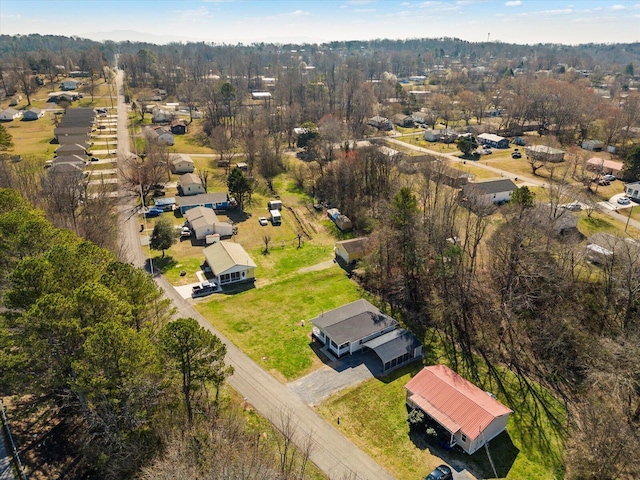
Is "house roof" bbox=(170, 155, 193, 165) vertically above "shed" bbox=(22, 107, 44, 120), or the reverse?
"shed" bbox=(22, 107, 44, 120)

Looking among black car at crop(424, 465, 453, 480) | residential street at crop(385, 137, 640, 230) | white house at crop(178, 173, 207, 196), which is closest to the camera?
black car at crop(424, 465, 453, 480)

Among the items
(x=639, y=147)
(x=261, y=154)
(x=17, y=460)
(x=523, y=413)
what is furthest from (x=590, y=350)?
(x=261, y=154)

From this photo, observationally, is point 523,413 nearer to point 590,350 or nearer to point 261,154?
point 590,350

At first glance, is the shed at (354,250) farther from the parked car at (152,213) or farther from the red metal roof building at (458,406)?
the parked car at (152,213)

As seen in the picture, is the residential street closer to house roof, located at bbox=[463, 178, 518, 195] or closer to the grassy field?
house roof, located at bbox=[463, 178, 518, 195]

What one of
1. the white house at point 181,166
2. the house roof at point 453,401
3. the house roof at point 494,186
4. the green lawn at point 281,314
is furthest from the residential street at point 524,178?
the white house at point 181,166

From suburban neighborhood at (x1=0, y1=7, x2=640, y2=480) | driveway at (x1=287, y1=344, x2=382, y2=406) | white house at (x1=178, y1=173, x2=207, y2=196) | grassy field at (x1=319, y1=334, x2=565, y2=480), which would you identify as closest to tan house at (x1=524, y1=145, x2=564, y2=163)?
suburban neighborhood at (x1=0, y1=7, x2=640, y2=480)
